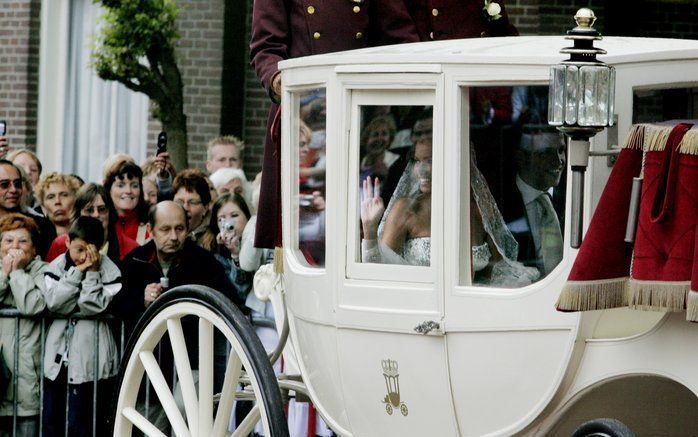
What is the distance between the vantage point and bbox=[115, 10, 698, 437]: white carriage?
3.91 m

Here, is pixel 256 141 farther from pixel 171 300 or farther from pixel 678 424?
pixel 678 424

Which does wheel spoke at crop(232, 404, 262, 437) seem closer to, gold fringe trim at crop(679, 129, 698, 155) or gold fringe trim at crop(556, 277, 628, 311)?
gold fringe trim at crop(556, 277, 628, 311)

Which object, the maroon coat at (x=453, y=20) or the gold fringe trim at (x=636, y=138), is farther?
the maroon coat at (x=453, y=20)

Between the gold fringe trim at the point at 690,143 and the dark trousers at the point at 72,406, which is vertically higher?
the gold fringe trim at the point at 690,143

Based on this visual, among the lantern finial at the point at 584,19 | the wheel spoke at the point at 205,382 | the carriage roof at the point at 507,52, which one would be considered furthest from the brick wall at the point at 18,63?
the lantern finial at the point at 584,19

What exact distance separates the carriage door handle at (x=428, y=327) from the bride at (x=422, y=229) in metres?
0.17

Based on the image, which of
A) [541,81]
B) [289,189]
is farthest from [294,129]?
[541,81]

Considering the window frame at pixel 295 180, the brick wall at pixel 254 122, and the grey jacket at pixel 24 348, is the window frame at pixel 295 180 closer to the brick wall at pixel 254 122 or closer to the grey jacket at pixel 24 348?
the grey jacket at pixel 24 348

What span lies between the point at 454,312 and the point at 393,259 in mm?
332

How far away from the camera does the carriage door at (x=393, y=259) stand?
165 inches

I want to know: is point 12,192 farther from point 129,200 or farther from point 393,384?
point 393,384

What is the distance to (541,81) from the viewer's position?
3975 millimetres

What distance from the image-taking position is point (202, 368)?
16.3 feet

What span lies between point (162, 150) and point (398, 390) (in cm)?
511
